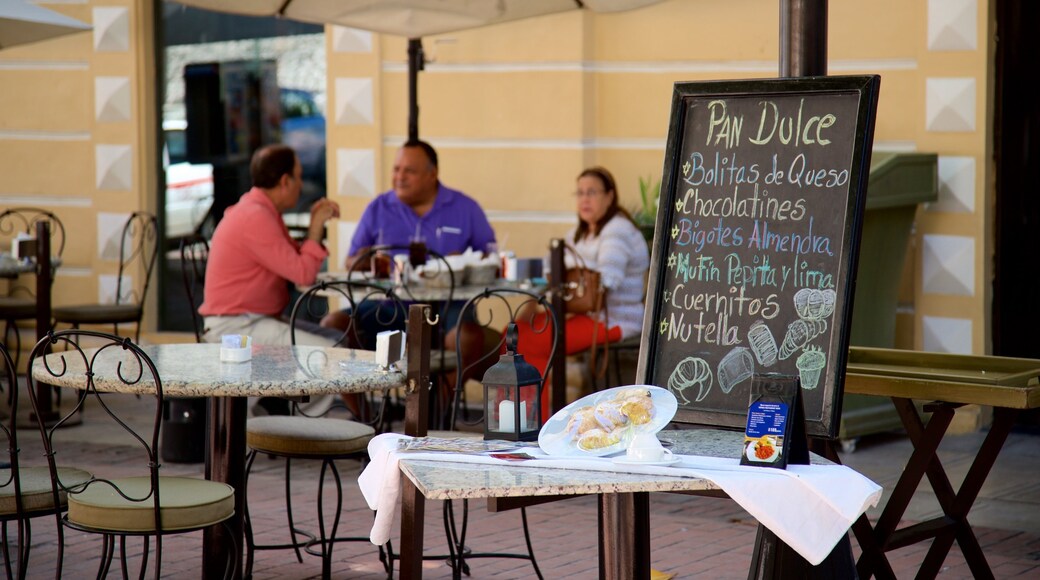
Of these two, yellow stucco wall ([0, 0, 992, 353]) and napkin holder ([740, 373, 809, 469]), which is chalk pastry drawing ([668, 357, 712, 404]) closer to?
napkin holder ([740, 373, 809, 469])

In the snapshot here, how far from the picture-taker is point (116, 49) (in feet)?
32.1

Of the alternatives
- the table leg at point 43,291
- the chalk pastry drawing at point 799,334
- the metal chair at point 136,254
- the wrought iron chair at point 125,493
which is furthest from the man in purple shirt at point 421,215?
the chalk pastry drawing at point 799,334

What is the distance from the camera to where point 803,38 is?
148 inches

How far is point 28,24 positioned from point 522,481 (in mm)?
5692

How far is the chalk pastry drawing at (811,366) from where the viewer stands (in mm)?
3508

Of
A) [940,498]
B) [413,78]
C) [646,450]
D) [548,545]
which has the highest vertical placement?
[413,78]

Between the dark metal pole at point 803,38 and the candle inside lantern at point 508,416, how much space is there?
3.85ft

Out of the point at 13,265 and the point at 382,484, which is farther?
the point at 13,265

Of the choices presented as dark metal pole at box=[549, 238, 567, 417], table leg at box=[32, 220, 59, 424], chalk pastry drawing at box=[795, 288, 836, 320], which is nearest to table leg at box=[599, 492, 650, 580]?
chalk pastry drawing at box=[795, 288, 836, 320]

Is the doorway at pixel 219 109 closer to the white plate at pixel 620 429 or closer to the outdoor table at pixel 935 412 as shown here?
the outdoor table at pixel 935 412

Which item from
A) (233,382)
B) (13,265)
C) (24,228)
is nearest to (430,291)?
(233,382)

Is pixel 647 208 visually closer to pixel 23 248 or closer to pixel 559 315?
pixel 559 315

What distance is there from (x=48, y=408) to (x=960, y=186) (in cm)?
529

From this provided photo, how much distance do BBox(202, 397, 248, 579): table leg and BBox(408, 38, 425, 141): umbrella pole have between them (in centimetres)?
390
